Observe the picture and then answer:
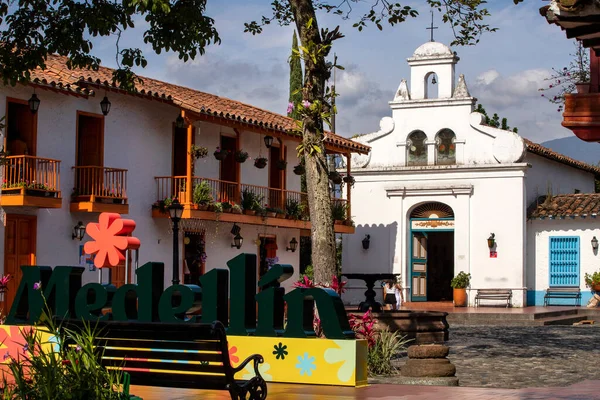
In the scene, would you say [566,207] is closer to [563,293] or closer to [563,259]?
[563,259]

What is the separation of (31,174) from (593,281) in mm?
18112

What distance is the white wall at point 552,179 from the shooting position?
3478 cm

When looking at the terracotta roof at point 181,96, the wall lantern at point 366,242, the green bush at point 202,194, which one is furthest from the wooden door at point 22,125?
the wall lantern at point 366,242

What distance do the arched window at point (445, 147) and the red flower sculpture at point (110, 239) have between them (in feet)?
66.5

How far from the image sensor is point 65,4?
14.6m

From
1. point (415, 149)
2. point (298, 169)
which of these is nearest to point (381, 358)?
point (298, 169)

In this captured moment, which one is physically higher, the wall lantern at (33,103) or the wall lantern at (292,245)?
the wall lantern at (33,103)

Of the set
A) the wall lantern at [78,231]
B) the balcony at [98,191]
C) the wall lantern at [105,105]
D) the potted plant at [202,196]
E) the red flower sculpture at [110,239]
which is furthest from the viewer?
the potted plant at [202,196]

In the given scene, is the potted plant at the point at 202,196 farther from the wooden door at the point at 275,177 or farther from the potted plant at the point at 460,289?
the potted plant at the point at 460,289

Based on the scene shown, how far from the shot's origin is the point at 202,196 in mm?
25109

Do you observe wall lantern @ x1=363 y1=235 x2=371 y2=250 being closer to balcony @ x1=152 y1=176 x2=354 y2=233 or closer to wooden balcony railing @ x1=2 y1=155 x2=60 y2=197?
balcony @ x1=152 y1=176 x2=354 y2=233

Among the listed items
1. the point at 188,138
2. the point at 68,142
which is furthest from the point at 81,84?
the point at 188,138

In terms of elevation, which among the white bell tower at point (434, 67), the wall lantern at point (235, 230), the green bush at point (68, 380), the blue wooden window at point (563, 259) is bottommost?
the green bush at point (68, 380)

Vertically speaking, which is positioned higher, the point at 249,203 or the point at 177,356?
the point at 249,203
